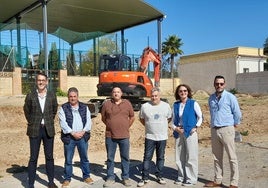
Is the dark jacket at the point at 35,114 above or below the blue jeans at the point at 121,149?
above

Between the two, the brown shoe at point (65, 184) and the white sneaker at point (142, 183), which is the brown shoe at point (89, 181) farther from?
the white sneaker at point (142, 183)

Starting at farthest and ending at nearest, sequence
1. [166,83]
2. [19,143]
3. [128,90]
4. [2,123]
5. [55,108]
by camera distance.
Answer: [166,83]
[128,90]
[2,123]
[19,143]
[55,108]

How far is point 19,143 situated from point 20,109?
5.45 meters

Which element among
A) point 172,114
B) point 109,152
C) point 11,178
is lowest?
point 11,178

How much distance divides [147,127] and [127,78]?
31.7ft

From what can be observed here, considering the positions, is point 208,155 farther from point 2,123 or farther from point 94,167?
point 2,123

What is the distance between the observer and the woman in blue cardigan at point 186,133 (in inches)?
273

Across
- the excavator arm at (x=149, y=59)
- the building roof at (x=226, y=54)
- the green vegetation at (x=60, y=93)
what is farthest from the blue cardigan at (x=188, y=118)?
the building roof at (x=226, y=54)

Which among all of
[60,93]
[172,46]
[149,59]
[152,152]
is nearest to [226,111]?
[152,152]

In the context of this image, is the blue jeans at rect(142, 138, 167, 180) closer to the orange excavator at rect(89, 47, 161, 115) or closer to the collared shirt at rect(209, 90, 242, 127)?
the collared shirt at rect(209, 90, 242, 127)

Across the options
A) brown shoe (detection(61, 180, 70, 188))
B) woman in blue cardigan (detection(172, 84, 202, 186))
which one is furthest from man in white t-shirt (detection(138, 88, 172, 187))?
brown shoe (detection(61, 180, 70, 188))

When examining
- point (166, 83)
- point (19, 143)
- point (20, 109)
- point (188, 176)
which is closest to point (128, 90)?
point (20, 109)

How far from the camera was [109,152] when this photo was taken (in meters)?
7.12

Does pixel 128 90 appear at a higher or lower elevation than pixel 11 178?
higher
